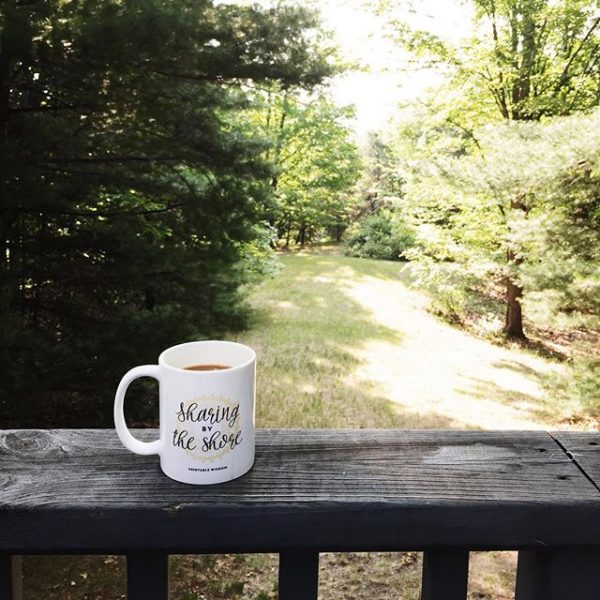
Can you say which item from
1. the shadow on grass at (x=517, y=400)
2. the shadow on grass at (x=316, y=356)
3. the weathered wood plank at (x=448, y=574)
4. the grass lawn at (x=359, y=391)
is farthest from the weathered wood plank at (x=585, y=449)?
the shadow on grass at (x=517, y=400)

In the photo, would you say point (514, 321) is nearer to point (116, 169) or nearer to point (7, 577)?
point (116, 169)

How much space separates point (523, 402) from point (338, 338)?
2535 millimetres

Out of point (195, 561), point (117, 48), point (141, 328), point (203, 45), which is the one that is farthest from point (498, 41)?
point (195, 561)

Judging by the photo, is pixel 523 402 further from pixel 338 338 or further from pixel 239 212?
pixel 239 212

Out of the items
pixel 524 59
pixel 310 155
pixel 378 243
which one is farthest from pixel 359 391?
pixel 378 243

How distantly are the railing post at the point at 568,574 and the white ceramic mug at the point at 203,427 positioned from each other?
0.30 meters

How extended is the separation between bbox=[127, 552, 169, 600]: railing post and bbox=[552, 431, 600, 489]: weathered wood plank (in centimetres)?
43

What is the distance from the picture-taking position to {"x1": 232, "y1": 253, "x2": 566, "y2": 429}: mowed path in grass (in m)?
4.77

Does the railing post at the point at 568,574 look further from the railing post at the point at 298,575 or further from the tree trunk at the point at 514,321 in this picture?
the tree trunk at the point at 514,321

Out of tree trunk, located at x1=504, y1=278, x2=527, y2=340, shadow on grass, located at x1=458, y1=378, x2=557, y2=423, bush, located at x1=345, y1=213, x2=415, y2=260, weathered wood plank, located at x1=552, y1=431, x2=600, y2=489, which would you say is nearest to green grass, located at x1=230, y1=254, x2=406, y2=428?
shadow on grass, located at x1=458, y1=378, x2=557, y2=423

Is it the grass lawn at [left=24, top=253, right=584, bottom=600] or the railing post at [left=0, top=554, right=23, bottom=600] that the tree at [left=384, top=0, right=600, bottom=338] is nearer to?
the grass lawn at [left=24, top=253, right=584, bottom=600]

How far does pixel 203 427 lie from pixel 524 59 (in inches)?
281

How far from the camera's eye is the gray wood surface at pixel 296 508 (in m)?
0.49

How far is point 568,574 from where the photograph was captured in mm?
518
